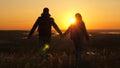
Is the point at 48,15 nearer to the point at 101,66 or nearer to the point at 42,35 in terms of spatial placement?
the point at 42,35

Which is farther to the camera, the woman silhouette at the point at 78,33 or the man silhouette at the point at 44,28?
the woman silhouette at the point at 78,33

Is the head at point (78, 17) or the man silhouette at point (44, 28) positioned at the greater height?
the head at point (78, 17)

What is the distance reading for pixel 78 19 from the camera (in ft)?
43.8

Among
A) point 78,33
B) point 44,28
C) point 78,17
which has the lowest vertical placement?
point 78,33

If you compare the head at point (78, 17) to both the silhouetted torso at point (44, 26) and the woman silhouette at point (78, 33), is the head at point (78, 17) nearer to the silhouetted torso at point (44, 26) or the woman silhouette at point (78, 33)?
the woman silhouette at point (78, 33)

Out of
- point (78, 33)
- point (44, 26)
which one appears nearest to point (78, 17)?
point (78, 33)

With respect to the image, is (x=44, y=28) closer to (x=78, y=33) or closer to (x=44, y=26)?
(x=44, y=26)

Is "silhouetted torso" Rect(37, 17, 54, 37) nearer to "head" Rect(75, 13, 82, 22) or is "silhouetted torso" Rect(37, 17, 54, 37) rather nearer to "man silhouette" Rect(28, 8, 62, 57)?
"man silhouette" Rect(28, 8, 62, 57)

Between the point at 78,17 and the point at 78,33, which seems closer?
the point at 78,17

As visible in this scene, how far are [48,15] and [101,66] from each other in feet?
9.91

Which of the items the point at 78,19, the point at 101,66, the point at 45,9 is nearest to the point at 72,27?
the point at 78,19

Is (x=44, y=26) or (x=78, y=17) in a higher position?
(x=78, y=17)

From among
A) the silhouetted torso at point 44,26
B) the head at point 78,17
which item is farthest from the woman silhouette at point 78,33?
the silhouetted torso at point 44,26

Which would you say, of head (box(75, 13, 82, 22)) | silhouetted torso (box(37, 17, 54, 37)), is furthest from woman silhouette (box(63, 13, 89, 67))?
silhouetted torso (box(37, 17, 54, 37))
